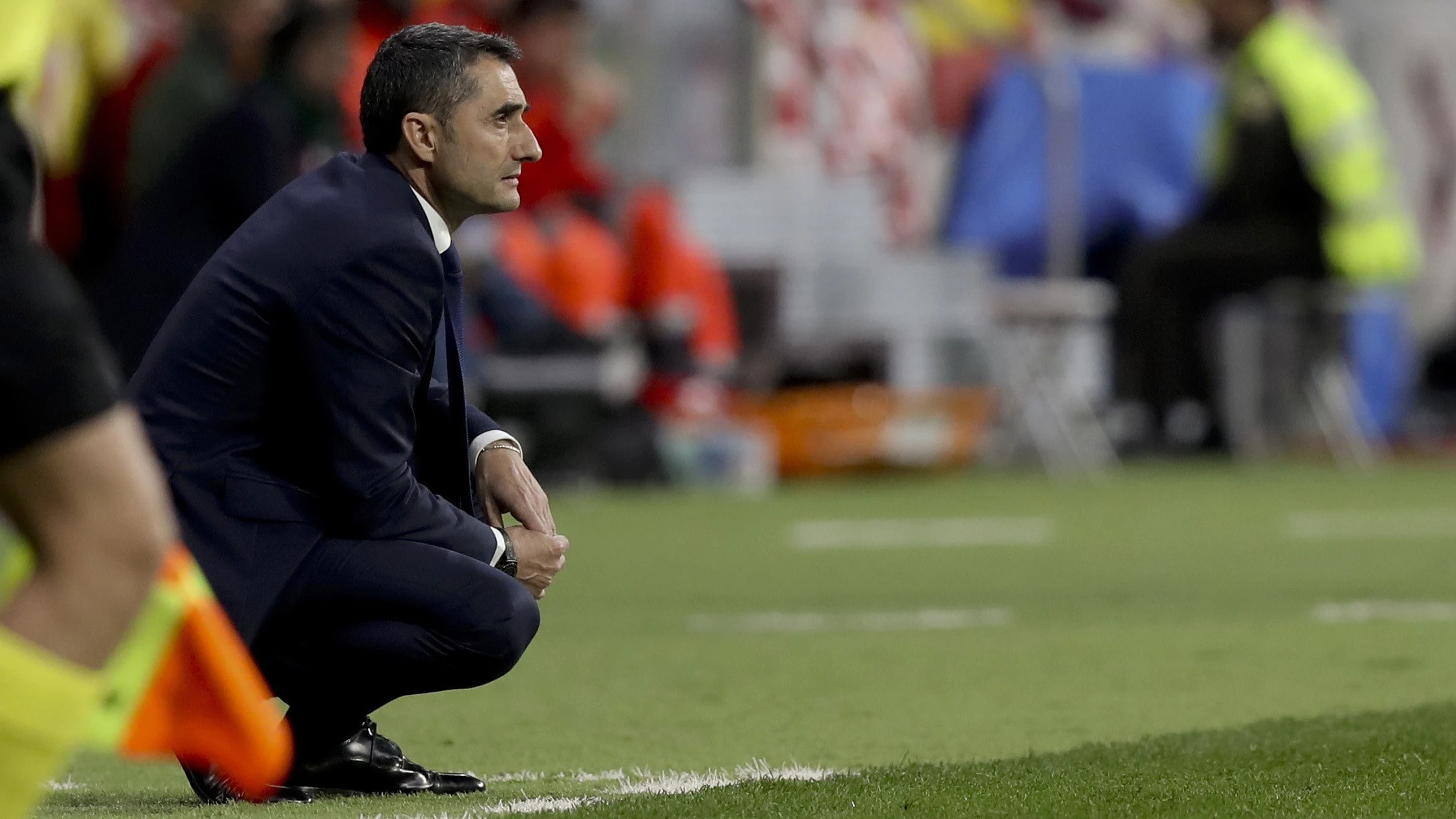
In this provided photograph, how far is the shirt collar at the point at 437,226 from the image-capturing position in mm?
4379

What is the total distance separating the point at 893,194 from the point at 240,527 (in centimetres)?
1247

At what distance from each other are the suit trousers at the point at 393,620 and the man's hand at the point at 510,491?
0.19 m

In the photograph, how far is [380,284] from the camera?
13.7 feet

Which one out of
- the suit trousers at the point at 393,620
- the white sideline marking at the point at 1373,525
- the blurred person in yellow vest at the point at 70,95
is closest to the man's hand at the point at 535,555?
the suit trousers at the point at 393,620

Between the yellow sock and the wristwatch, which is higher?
the yellow sock

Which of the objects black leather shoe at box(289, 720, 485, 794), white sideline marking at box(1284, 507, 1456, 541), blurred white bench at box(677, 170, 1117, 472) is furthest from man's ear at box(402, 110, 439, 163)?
blurred white bench at box(677, 170, 1117, 472)

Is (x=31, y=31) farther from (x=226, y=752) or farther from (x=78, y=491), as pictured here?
(x=226, y=752)

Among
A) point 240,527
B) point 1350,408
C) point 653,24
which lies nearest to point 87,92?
point 653,24

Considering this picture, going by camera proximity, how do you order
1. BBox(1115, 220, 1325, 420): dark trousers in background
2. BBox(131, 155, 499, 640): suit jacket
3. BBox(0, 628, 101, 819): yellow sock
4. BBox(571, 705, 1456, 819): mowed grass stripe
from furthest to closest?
BBox(1115, 220, 1325, 420): dark trousers in background → BBox(131, 155, 499, 640): suit jacket → BBox(571, 705, 1456, 819): mowed grass stripe → BBox(0, 628, 101, 819): yellow sock

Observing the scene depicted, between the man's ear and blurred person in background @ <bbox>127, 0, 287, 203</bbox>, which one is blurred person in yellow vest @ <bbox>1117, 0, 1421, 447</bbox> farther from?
the man's ear

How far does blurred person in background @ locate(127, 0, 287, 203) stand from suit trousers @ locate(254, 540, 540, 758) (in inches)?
164

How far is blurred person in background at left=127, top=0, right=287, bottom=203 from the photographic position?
848cm

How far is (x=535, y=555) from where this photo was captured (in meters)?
4.49

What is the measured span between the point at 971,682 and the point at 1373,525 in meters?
5.17
